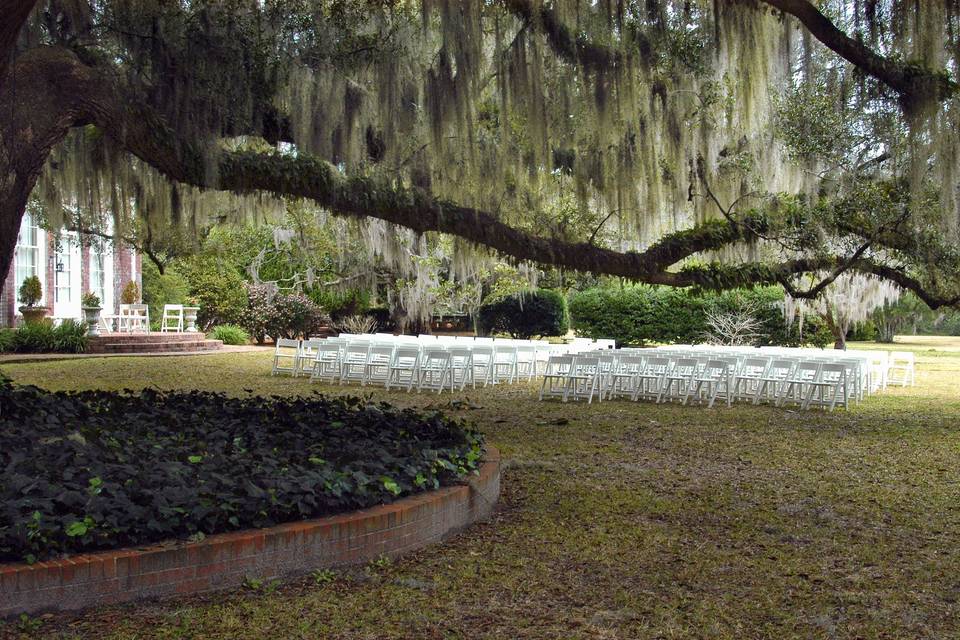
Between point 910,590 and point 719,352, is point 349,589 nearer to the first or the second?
point 910,590

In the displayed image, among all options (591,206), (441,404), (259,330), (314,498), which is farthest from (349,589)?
(259,330)

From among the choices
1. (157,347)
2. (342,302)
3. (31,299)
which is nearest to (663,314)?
(342,302)

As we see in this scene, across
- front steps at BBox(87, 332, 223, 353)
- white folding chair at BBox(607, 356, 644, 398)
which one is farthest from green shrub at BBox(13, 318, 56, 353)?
white folding chair at BBox(607, 356, 644, 398)

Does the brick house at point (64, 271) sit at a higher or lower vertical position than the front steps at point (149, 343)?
higher

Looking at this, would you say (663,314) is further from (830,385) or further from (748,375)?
(830,385)

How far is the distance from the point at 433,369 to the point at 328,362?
1926 millimetres

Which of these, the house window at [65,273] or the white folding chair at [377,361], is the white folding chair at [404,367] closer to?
the white folding chair at [377,361]

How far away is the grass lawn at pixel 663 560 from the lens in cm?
325

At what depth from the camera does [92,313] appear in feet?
58.7

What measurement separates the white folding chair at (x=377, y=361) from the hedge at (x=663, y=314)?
29.0 feet

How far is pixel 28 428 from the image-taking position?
16.4 feet

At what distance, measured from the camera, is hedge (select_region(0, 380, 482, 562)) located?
339 cm

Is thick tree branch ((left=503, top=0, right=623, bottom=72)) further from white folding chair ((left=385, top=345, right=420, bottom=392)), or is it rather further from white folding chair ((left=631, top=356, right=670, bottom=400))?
white folding chair ((left=385, top=345, right=420, bottom=392))

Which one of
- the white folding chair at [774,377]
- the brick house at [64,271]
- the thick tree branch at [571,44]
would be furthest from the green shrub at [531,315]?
the thick tree branch at [571,44]
